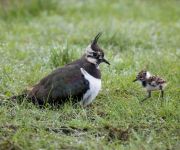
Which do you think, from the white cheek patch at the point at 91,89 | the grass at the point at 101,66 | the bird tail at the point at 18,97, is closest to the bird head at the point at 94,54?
the white cheek patch at the point at 91,89

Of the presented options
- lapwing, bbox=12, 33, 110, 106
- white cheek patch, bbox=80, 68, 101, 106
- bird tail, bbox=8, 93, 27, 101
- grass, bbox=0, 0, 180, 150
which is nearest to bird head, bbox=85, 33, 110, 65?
lapwing, bbox=12, 33, 110, 106

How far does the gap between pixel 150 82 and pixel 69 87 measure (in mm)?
976

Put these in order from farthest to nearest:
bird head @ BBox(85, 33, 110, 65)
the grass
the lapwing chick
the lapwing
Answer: bird head @ BBox(85, 33, 110, 65) < the lapwing chick < the lapwing < the grass

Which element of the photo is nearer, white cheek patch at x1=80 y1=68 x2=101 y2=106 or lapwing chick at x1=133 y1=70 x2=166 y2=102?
white cheek patch at x1=80 y1=68 x2=101 y2=106

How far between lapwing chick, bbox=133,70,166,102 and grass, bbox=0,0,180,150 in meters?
0.15

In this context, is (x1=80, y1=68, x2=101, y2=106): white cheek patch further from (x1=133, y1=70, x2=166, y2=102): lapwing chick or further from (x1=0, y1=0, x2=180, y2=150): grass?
(x1=133, y1=70, x2=166, y2=102): lapwing chick

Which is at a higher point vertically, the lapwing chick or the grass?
the lapwing chick

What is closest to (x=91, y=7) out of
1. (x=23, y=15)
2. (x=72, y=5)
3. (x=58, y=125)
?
(x=72, y=5)

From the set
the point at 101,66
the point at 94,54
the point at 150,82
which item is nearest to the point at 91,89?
the point at 94,54

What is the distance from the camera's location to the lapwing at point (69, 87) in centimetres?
705

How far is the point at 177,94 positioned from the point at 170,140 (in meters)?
1.65

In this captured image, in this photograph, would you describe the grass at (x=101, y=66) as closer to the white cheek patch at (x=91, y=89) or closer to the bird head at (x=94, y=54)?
the white cheek patch at (x=91, y=89)

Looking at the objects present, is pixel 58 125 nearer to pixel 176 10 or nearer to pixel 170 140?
pixel 170 140

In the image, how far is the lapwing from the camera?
705 centimetres
